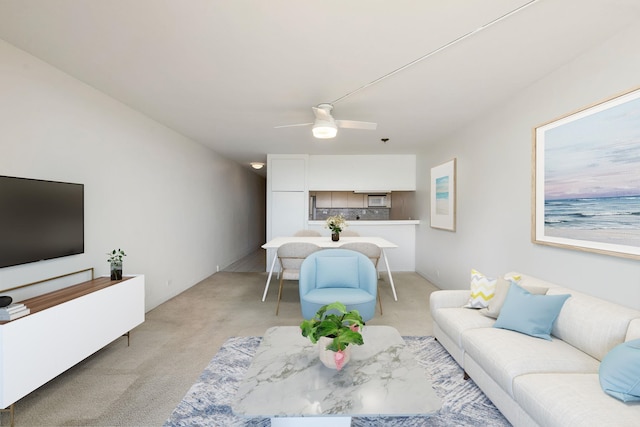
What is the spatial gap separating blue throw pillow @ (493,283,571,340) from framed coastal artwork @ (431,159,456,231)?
241 cm

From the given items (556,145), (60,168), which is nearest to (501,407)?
(556,145)

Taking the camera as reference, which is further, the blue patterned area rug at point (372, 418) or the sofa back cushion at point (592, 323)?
the blue patterned area rug at point (372, 418)

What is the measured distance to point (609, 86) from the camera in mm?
2135

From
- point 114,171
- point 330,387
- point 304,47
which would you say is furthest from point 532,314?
point 114,171

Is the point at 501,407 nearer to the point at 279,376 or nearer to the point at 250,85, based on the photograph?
the point at 279,376

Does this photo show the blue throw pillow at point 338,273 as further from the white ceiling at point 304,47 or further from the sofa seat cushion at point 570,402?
the sofa seat cushion at point 570,402

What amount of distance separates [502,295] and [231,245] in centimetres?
594

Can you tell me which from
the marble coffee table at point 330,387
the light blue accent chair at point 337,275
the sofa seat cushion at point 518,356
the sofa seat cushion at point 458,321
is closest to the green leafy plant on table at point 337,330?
the marble coffee table at point 330,387

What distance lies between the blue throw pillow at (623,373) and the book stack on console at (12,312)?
3161 mm

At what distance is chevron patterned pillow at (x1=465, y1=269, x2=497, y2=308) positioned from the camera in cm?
269

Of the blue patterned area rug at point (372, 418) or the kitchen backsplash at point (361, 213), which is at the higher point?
the kitchen backsplash at point (361, 213)

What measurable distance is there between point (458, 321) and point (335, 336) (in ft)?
4.08

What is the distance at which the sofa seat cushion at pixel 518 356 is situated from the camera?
5.81 ft

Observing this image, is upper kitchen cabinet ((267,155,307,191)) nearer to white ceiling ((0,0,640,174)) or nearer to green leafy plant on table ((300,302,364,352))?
white ceiling ((0,0,640,174))
